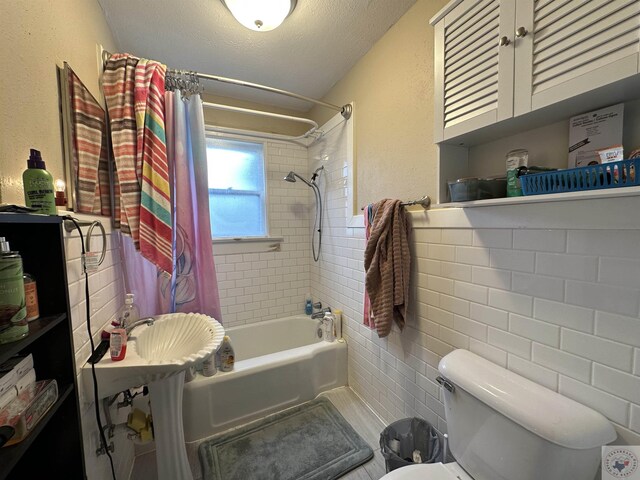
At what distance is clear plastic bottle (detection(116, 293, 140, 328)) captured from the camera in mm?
1216

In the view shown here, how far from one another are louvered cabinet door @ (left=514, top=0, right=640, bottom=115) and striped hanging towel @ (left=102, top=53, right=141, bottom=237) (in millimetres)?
1645

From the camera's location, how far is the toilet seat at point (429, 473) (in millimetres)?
911

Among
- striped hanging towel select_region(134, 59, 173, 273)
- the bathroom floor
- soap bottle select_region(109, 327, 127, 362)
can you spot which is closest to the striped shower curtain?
striped hanging towel select_region(134, 59, 173, 273)

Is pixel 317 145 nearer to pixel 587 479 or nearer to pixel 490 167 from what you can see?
pixel 490 167

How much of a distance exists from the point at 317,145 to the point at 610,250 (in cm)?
215

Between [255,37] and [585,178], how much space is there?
5.91ft

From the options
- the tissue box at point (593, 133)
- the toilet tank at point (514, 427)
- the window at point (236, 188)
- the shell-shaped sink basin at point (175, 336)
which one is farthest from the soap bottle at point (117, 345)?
the tissue box at point (593, 133)

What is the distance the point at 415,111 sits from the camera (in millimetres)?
1400

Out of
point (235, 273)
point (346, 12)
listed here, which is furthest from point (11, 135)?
point (235, 273)

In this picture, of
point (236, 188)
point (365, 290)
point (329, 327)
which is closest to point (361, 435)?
point (329, 327)

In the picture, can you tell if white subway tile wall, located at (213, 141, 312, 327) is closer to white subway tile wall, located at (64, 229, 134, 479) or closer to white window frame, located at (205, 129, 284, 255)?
white window frame, located at (205, 129, 284, 255)

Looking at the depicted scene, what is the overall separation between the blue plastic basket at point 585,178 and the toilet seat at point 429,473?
3.41 feet

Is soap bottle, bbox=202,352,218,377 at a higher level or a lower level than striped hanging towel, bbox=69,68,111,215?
lower

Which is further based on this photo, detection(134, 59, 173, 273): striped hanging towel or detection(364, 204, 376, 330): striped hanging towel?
detection(364, 204, 376, 330): striped hanging towel
